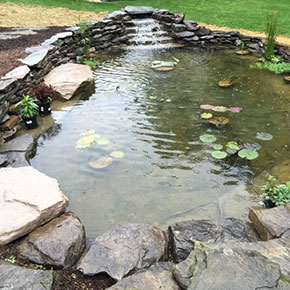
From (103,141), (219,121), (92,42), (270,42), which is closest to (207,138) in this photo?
(219,121)

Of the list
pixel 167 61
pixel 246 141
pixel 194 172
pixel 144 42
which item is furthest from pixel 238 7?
pixel 194 172

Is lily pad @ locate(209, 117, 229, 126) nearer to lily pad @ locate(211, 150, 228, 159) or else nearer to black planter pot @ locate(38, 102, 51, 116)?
lily pad @ locate(211, 150, 228, 159)

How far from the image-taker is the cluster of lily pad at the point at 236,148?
378 cm

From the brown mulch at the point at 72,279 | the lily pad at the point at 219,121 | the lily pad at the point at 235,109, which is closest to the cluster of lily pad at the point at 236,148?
the lily pad at the point at 219,121

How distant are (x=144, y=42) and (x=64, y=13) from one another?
3.71 meters

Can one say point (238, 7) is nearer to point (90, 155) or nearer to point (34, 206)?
point (90, 155)

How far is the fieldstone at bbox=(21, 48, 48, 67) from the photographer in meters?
5.40

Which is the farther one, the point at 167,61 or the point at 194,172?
the point at 167,61

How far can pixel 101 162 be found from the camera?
3686mm

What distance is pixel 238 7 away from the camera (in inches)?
470

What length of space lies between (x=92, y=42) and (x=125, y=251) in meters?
7.37

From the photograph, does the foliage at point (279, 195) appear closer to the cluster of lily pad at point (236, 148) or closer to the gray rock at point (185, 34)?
the cluster of lily pad at point (236, 148)

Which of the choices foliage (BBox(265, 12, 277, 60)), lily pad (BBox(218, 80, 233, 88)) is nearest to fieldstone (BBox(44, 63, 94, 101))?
lily pad (BBox(218, 80, 233, 88))

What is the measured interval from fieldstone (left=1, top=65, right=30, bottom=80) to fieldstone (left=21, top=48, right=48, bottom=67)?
225mm
